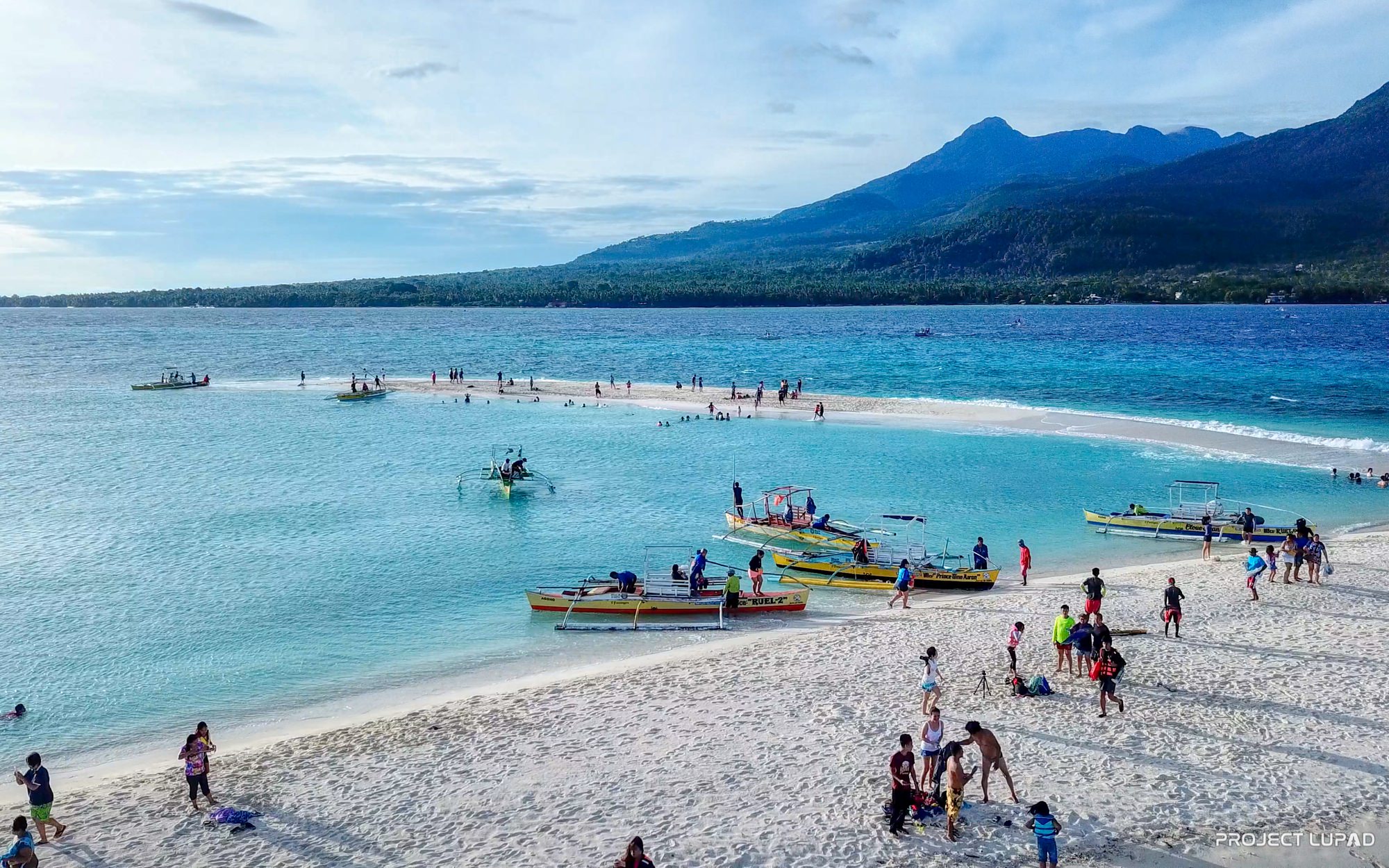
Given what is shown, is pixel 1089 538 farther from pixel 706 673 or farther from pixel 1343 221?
pixel 1343 221

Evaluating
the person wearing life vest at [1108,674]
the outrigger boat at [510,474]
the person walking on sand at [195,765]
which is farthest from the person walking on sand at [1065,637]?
the outrigger boat at [510,474]

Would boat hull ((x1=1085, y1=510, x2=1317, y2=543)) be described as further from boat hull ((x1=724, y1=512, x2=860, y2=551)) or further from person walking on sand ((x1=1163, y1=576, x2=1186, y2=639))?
person walking on sand ((x1=1163, y1=576, x2=1186, y2=639))

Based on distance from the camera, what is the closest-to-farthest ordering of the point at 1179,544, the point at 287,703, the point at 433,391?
the point at 287,703 < the point at 1179,544 < the point at 433,391

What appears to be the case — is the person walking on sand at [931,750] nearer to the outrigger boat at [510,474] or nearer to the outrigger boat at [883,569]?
the outrigger boat at [883,569]

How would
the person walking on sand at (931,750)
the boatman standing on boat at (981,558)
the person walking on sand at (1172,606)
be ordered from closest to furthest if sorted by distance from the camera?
1. the person walking on sand at (931,750)
2. the person walking on sand at (1172,606)
3. the boatman standing on boat at (981,558)

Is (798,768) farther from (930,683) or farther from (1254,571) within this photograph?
(1254,571)

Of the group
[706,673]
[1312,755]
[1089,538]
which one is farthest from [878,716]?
[1089,538]

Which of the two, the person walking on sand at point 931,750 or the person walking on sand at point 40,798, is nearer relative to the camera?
the person walking on sand at point 40,798
